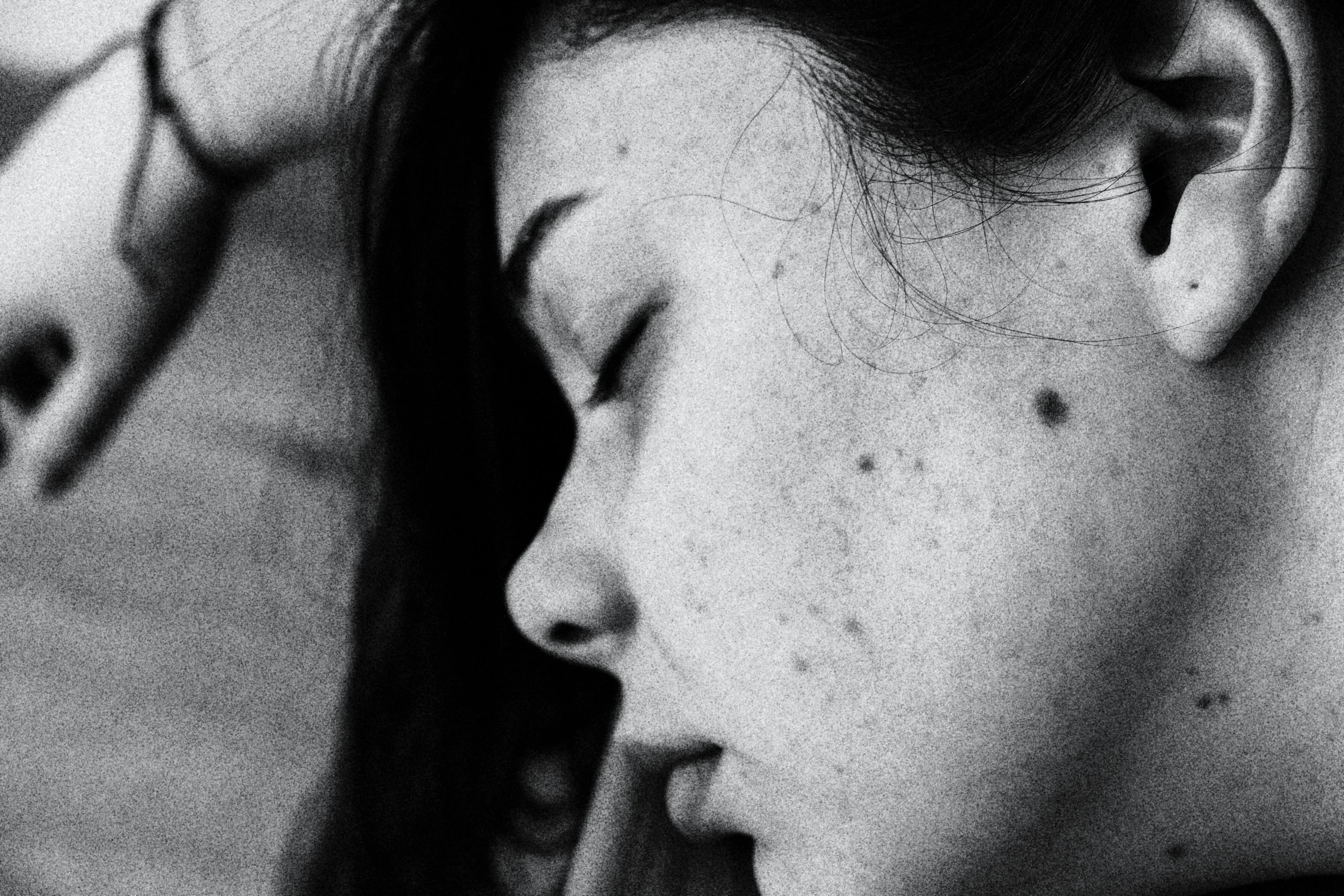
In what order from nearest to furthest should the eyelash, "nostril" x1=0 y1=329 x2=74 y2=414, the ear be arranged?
the ear → the eyelash → "nostril" x1=0 y1=329 x2=74 y2=414

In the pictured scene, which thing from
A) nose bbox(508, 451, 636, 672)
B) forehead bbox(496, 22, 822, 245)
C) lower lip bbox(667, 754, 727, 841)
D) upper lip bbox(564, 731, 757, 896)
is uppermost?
forehead bbox(496, 22, 822, 245)

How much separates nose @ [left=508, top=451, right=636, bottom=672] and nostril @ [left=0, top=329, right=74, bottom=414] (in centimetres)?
30

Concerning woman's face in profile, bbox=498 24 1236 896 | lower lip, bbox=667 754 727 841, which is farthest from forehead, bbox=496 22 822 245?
lower lip, bbox=667 754 727 841

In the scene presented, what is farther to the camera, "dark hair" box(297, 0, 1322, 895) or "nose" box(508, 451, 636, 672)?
"nose" box(508, 451, 636, 672)

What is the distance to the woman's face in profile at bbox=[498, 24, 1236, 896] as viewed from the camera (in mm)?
413

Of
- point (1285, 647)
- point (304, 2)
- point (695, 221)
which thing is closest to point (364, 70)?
point (304, 2)

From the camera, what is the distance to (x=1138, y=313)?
41 centimetres

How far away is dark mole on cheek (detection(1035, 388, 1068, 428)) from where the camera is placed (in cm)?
41

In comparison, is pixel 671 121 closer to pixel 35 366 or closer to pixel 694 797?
pixel 694 797

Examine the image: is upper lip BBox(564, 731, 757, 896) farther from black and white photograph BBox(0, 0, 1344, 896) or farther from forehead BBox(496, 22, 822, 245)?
forehead BBox(496, 22, 822, 245)

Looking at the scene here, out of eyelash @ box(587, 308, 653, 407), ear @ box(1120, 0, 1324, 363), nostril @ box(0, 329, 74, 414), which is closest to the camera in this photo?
ear @ box(1120, 0, 1324, 363)

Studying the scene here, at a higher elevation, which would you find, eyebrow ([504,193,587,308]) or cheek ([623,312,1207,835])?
eyebrow ([504,193,587,308])

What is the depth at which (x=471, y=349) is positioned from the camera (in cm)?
68

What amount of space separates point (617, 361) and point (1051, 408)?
0.18 m
